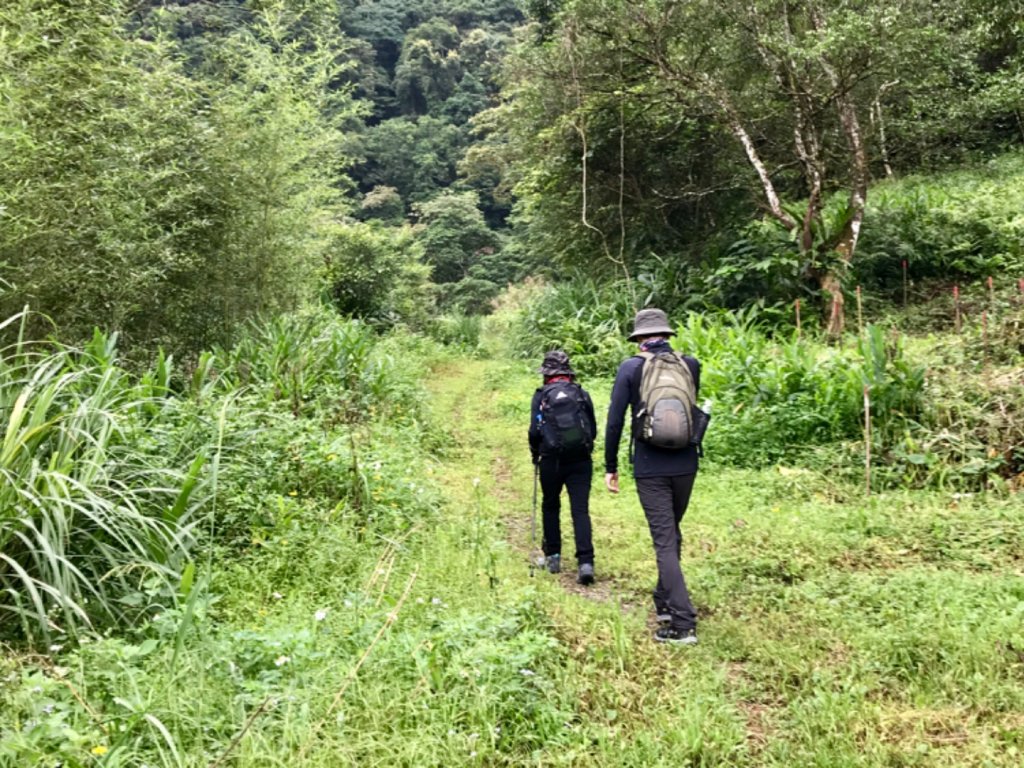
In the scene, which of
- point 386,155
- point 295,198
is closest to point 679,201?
point 295,198

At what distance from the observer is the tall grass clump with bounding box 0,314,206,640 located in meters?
3.27

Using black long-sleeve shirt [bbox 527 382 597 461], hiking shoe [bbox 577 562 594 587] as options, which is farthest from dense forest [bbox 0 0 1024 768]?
black long-sleeve shirt [bbox 527 382 597 461]

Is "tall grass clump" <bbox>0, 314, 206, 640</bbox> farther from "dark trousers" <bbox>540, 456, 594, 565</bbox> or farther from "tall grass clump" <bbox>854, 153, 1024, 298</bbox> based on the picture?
"tall grass clump" <bbox>854, 153, 1024, 298</bbox>

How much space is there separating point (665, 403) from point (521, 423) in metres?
6.60

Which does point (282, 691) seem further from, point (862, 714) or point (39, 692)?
point (862, 714)

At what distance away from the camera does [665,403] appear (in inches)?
152

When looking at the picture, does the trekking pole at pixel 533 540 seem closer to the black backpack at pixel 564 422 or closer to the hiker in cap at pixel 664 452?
the black backpack at pixel 564 422

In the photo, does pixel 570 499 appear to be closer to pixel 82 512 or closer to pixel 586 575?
pixel 586 575

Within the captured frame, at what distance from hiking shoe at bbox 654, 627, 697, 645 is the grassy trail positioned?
0.27 feet

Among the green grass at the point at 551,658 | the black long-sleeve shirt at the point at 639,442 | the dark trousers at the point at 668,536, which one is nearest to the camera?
the green grass at the point at 551,658

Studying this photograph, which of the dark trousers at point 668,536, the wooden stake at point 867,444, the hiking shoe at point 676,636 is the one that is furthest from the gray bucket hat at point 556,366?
the wooden stake at point 867,444

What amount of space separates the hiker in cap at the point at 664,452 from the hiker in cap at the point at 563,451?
625 millimetres

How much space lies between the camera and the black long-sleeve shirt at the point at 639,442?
3.93 m

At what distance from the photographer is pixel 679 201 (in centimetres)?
1534
